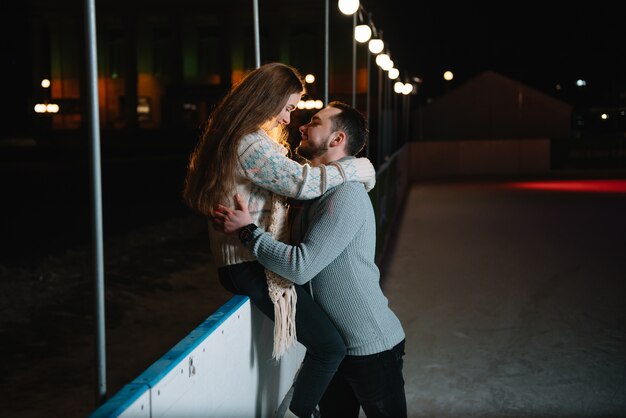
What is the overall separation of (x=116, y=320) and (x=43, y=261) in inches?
130

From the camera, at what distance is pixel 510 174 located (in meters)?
25.3

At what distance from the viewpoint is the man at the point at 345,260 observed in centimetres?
265

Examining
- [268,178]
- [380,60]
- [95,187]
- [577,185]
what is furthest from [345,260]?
[577,185]

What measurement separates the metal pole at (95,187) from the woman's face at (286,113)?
2.07 ft

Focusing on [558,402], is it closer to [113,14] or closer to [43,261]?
[43,261]

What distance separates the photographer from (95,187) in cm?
234

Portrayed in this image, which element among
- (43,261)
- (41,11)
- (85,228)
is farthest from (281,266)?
(41,11)

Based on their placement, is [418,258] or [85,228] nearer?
[418,258]

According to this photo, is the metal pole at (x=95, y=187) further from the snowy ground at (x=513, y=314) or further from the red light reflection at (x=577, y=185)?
the red light reflection at (x=577, y=185)

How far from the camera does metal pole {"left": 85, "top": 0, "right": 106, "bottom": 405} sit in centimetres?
229

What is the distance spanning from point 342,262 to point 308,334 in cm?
29

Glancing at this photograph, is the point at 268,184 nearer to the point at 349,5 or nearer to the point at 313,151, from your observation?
the point at 313,151

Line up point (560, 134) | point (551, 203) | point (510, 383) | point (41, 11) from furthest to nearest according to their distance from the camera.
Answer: point (41, 11) < point (560, 134) < point (551, 203) < point (510, 383)

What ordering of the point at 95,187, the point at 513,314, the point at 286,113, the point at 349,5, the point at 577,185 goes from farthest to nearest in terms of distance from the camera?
the point at 577,185 → the point at 349,5 → the point at 513,314 → the point at 286,113 → the point at 95,187
